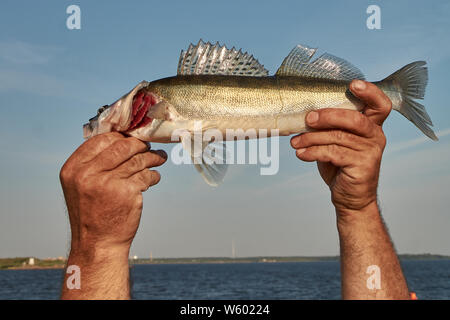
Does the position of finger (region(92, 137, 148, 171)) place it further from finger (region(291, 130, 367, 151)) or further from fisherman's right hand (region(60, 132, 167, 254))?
finger (region(291, 130, 367, 151))

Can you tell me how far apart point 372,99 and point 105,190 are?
2664 mm

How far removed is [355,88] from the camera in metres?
4.05

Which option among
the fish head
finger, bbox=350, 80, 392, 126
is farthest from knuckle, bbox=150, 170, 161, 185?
finger, bbox=350, 80, 392, 126

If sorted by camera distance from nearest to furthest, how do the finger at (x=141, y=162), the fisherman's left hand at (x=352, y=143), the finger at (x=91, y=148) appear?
the finger at (x=91, y=148) → the finger at (x=141, y=162) → the fisherman's left hand at (x=352, y=143)

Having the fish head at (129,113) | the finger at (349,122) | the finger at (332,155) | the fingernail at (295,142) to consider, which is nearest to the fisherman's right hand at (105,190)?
the fish head at (129,113)

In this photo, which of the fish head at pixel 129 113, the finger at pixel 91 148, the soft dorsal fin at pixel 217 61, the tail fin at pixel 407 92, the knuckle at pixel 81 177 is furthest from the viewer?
the soft dorsal fin at pixel 217 61

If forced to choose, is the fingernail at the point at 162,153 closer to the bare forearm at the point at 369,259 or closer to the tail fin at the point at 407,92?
the bare forearm at the point at 369,259

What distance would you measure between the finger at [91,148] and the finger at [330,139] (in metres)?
1.82

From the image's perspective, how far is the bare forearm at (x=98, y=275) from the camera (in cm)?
377

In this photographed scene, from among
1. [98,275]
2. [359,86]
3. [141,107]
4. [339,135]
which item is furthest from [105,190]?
[359,86]

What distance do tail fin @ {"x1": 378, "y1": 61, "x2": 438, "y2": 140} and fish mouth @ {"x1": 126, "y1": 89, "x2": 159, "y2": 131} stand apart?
2.67 metres
